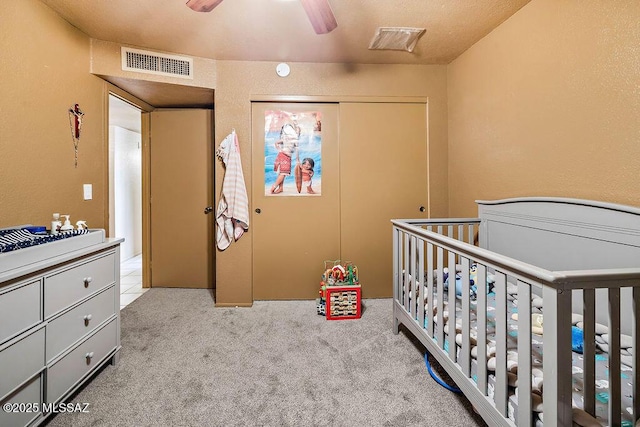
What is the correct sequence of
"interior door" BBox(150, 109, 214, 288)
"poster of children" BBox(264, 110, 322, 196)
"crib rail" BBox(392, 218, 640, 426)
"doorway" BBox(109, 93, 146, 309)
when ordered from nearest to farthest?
"crib rail" BBox(392, 218, 640, 426) → "poster of children" BBox(264, 110, 322, 196) → "interior door" BBox(150, 109, 214, 288) → "doorway" BBox(109, 93, 146, 309)

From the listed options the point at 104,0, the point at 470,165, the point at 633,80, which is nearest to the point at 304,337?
the point at 470,165

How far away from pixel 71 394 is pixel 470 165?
295cm

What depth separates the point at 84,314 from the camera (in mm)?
1475

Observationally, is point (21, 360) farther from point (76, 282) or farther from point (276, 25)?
point (276, 25)

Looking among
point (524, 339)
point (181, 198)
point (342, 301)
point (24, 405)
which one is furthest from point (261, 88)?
point (524, 339)

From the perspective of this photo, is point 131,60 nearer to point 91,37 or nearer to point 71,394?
point 91,37

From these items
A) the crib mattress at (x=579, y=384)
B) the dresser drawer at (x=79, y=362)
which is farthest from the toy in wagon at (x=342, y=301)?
the dresser drawer at (x=79, y=362)

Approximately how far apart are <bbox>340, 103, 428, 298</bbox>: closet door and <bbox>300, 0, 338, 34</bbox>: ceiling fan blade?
122 centimetres

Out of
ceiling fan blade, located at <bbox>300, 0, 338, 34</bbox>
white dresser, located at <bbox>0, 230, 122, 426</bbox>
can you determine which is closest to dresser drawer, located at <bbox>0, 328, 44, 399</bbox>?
white dresser, located at <bbox>0, 230, 122, 426</bbox>

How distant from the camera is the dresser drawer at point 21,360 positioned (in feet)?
3.48

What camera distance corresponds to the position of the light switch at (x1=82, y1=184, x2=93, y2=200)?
2.14 m

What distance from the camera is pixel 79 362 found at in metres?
1.44

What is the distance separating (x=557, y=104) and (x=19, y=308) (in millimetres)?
2700

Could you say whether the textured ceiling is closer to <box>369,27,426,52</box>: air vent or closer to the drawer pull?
<box>369,27,426,52</box>: air vent
